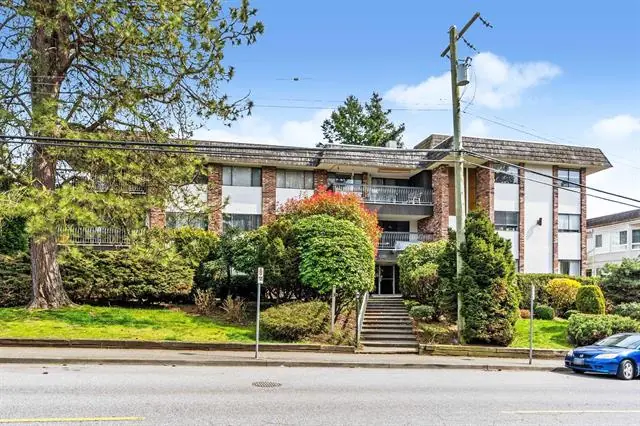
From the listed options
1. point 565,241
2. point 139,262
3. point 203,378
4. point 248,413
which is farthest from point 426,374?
point 565,241

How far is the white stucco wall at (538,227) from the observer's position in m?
33.1

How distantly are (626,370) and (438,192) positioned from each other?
60.9 feet

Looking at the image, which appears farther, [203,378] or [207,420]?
[203,378]

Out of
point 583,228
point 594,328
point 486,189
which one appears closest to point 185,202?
point 594,328

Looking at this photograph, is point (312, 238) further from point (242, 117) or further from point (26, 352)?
point (26, 352)

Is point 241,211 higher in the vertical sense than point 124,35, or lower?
lower

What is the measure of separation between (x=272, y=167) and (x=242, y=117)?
12.4 metres

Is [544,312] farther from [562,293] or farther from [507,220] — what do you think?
[507,220]

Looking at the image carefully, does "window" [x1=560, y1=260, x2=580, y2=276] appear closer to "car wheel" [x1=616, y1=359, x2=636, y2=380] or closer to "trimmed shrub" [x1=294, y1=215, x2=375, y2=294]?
"trimmed shrub" [x1=294, y1=215, x2=375, y2=294]

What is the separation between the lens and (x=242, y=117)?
19.4 m

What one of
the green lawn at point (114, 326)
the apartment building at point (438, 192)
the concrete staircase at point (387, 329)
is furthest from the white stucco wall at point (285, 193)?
the green lawn at point (114, 326)

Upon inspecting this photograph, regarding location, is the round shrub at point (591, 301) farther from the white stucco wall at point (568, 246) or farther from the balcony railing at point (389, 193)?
the balcony railing at point (389, 193)

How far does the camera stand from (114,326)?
1789cm

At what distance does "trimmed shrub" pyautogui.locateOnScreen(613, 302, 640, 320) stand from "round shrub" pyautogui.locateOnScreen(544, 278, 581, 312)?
90.3 inches
